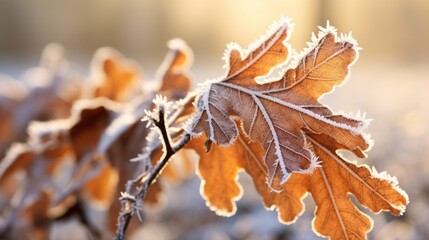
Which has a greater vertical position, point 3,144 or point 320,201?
point 3,144

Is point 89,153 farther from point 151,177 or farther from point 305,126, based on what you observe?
point 305,126

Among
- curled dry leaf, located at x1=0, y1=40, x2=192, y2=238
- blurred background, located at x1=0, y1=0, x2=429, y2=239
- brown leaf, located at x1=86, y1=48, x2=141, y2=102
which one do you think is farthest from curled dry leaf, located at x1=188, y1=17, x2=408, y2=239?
brown leaf, located at x1=86, y1=48, x2=141, y2=102

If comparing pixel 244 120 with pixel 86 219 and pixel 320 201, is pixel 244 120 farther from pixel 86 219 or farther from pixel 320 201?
pixel 86 219

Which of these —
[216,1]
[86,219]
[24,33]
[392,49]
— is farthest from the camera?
[24,33]

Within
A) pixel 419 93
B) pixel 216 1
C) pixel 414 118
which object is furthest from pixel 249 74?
pixel 216 1

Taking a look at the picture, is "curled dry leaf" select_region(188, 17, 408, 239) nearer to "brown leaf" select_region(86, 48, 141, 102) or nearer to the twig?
the twig

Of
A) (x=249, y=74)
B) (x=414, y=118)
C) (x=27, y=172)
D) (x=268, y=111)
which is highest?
(x=414, y=118)
